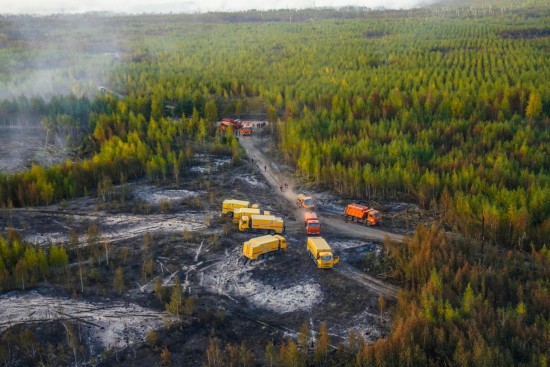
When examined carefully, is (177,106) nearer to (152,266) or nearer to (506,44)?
(152,266)

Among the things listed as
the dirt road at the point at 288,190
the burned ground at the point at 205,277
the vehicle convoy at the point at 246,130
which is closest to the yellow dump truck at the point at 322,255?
the burned ground at the point at 205,277

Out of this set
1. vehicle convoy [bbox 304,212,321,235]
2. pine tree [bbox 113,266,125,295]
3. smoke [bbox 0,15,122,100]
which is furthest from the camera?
smoke [bbox 0,15,122,100]

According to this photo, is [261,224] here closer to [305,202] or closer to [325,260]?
[305,202]

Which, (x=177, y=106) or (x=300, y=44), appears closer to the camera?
(x=177, y=106)

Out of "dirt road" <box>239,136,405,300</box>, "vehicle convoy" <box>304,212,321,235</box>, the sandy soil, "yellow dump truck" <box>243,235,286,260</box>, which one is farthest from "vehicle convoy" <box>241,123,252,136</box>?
the sandy soil

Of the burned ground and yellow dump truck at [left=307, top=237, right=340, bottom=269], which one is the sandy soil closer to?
the burned ground

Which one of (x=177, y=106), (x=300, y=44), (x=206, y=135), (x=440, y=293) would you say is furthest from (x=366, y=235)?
(x=300, y=44)

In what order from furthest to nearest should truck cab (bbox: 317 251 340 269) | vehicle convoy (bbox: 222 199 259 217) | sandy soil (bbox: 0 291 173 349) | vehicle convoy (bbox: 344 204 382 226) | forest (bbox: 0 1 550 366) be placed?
vehicle convoy (bbox: 222 199 259 217) → vehicle convoy (bbox: 344 204 382 226) → truck cab (bbox: 317 251 340 269) → sandy soil (bbox: 0 291 173 349) → forest (bbox: 0 1 550 366)
